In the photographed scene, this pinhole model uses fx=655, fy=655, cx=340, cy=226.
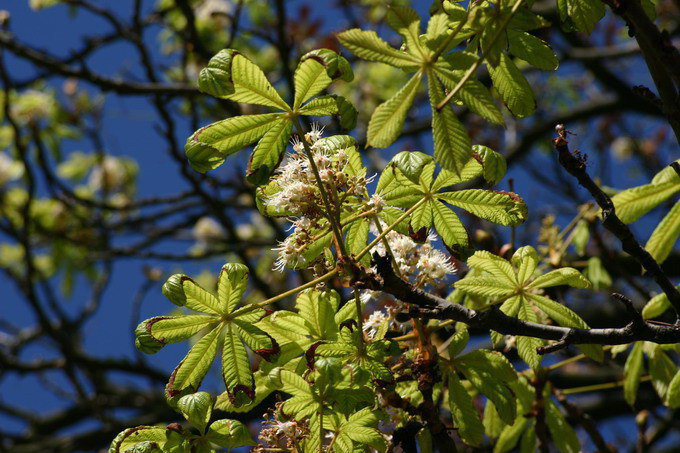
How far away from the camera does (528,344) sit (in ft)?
5.32

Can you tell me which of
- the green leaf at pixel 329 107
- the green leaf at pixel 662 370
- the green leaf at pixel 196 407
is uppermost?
the green leaf at pixel 329 107

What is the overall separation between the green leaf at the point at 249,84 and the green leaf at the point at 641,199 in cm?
107

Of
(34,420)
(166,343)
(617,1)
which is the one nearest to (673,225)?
(617,1)

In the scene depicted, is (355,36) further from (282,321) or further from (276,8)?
(276,8)

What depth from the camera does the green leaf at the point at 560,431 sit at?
1.92 metres

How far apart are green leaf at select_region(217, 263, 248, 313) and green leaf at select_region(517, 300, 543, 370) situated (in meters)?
0.70

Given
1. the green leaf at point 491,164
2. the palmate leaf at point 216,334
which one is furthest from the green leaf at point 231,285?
the green leaf at point 491,164

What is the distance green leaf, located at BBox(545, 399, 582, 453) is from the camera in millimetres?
1924

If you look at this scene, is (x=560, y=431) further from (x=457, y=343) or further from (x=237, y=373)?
(x=237, y=373)

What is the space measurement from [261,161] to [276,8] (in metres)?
2.36

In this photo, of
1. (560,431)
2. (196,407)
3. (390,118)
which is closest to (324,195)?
(390,118)

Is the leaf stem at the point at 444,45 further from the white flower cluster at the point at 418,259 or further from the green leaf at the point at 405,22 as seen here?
the white flower cluster at the point at 418,259

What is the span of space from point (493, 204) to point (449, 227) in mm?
119

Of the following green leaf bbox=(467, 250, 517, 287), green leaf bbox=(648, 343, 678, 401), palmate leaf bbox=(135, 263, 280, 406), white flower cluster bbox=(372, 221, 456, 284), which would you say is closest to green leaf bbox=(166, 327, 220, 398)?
palmate leaf bbox=(135, 263, 280, 406)
